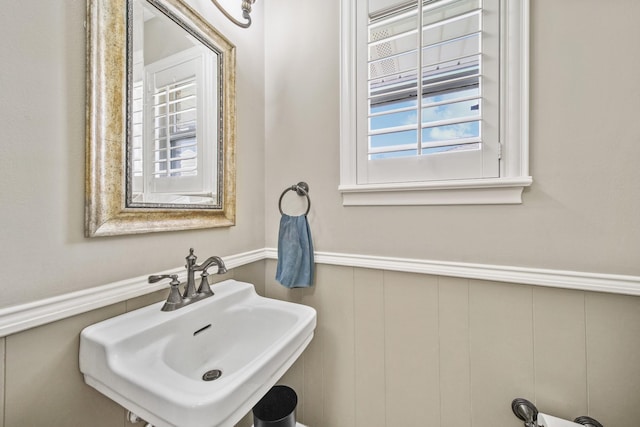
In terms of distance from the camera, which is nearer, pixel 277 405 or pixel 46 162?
pixel 46 162

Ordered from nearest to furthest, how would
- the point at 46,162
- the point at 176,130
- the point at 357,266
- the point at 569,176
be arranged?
the point at 46,162 < the point at 569,176 < the point at 176,130 < the point at 357,266

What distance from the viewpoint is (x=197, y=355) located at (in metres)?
0.83

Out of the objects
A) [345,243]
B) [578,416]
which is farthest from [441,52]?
[578,416]

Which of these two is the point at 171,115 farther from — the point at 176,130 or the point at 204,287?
the point at 204,287

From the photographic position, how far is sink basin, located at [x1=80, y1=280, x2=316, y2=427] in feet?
1.69

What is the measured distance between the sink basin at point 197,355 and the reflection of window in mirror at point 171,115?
1.21 feet

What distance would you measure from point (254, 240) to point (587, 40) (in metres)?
1.39

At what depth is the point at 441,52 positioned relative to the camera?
38.2 inches

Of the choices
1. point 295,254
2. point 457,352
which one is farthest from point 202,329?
point 457,352

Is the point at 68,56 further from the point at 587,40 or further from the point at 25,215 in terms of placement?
the point at 587,40

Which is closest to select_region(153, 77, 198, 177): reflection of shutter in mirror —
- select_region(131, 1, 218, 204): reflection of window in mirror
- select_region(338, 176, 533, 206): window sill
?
select_region(131, 1, 218, 204): reflection of window in mirror

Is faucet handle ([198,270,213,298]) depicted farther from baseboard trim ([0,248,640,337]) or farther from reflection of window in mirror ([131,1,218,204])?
reflection of window in mirror ([131,1,218,204])

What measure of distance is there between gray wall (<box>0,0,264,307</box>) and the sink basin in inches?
6.7

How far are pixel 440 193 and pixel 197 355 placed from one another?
39.9 inches
